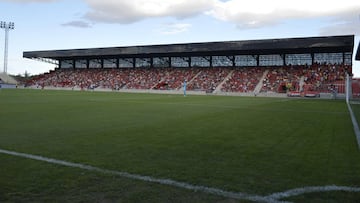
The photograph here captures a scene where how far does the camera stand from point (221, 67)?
67.0 metres

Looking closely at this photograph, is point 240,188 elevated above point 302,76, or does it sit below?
below

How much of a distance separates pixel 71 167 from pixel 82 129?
5.45 metres

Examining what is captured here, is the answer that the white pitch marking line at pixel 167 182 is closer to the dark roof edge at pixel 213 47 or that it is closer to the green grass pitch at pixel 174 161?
the green grass pitch at pixel 174 161

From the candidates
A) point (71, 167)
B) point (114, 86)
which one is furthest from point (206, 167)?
point (114, 86)

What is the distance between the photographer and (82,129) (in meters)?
11.8

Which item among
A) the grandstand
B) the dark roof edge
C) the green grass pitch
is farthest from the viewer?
the grandstand

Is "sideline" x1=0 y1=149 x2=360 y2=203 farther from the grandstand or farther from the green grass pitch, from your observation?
the grandstand

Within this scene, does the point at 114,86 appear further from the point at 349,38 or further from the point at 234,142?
the point at 234,142

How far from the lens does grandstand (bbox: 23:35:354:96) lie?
5253 centimetres

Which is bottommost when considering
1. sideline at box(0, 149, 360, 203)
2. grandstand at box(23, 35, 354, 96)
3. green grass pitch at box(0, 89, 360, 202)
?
sideline at box(0, 149, 360, 203)

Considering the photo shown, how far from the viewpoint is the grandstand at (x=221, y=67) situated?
52.5 metres

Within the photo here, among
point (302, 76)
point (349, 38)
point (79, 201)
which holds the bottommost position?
point (79, 201)

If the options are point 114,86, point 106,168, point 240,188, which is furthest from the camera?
point 114,86

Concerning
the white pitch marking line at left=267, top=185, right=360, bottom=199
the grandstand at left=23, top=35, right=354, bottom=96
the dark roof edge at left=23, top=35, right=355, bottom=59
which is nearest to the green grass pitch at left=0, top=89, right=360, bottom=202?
the white pitch marking line at left=267, top=185, right=360, bottom=199
